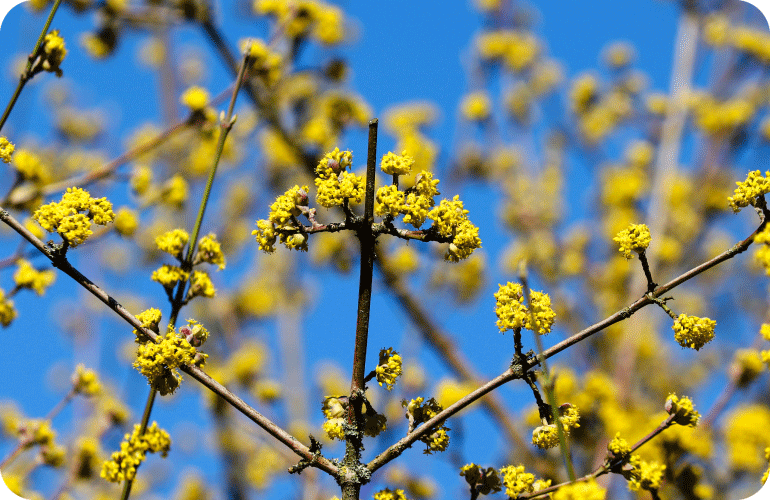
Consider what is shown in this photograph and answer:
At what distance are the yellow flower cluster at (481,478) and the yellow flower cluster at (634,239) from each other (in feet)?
2.68

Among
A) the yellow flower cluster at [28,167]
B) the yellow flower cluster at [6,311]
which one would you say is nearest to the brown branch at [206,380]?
the yellow flower cluster at [6,311]

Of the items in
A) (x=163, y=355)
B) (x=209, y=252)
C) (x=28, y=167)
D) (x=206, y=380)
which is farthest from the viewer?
(x=28, y=167)

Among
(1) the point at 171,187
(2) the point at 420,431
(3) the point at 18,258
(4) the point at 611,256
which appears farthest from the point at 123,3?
(4) the point at 611,256

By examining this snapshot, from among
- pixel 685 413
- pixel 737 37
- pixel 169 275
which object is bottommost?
pixel 685 413

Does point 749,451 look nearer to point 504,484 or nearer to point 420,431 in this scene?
point 504,484

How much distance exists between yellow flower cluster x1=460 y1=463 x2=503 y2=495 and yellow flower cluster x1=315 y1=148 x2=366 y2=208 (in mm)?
930

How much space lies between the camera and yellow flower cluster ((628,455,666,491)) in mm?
1851

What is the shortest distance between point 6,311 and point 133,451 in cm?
128

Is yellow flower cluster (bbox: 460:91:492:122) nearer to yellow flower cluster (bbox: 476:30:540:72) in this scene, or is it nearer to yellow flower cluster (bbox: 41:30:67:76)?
yellow flower cluster (bbox: 476:30:540:72)

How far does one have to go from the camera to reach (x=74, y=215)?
1.97 m

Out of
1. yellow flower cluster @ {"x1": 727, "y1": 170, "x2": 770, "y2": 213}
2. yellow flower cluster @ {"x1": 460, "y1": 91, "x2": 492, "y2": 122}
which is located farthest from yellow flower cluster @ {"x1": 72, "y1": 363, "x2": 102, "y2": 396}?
yellow flower cluster @ {"x1": 460, "y1": 91, "x2": 492, "y2": 122}

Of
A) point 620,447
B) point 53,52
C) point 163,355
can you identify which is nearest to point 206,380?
point 163,355

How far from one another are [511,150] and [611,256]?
1761mm

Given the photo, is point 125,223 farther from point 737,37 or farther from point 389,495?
point 737,37
